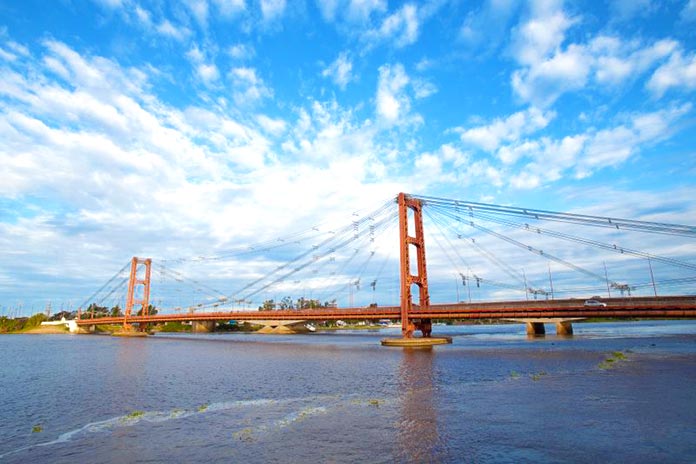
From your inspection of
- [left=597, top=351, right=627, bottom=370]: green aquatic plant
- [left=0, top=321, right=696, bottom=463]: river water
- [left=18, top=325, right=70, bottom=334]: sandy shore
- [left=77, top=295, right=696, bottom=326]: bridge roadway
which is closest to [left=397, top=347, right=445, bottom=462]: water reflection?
[left=0, top=321, right=696, bottom=463]: river water

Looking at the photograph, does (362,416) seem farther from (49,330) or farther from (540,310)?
(49,330)

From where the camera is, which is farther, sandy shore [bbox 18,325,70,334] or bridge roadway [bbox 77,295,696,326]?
sandy shore [bbox 18,325,70,334]

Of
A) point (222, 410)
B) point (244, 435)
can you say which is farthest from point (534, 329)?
point (244, 435)

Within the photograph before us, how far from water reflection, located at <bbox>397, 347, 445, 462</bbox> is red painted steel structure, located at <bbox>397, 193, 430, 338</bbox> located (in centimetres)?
4096

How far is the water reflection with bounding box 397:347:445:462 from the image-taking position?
1584 cm

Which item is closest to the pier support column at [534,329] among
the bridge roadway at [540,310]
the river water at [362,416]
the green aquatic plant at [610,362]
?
the bridge roadway at [540,310]

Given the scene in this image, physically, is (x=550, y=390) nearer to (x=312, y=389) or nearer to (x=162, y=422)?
(x=312, y=389)

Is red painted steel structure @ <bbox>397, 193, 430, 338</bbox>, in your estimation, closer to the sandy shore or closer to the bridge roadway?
the bridge roadway

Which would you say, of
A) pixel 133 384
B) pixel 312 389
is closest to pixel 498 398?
pixel 312 389

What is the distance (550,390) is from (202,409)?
21.6 m

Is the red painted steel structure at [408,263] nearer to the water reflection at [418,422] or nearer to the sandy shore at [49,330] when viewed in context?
the water reflection at [418,422]

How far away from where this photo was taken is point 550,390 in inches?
1115

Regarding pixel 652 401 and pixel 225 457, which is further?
pixel 652 401


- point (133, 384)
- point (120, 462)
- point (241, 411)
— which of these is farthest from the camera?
point (133, 384)
